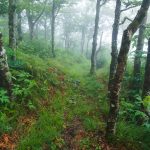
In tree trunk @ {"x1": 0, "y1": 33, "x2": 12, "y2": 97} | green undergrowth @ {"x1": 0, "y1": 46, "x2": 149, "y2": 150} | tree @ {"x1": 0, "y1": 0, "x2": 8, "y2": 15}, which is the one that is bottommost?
green undergrowth @ {"x1": 0, "y1": 46, "x2": 149, "y2": 150}

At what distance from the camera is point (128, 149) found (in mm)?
7441

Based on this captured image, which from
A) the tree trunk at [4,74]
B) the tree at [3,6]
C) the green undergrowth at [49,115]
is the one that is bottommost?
the green undergrowth at [49,115]

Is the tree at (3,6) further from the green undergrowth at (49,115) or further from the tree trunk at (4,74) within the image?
the tree trunk at (4,74)

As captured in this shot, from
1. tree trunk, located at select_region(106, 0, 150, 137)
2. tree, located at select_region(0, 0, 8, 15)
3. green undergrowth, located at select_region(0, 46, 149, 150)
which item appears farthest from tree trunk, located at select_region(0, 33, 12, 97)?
tree, located at select_region(0, 0, 8, 15)

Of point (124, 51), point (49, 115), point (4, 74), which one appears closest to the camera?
point (124, 51)

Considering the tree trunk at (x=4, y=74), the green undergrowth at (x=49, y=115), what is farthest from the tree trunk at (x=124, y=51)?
the tree trunk at (x=4, y=74)

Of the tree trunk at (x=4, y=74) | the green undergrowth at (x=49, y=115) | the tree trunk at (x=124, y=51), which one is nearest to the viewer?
the tree trunk at (x=124, y=51)

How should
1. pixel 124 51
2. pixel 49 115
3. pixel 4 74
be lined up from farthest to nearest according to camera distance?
pixel 49 115 → pixel 4 74 → pixel 124 51

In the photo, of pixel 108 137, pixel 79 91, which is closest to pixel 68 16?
pixel 79 91

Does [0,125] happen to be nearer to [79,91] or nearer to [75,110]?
[75,110]

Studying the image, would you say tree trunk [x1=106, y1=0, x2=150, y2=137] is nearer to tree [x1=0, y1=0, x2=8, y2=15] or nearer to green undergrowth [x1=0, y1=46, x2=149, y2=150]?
green undergrowth [x1=0, y1=46, x2=149, y2=150]

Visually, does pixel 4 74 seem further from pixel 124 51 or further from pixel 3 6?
pixel 3 6

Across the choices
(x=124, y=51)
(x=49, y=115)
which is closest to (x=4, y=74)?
(x=49, y=115)

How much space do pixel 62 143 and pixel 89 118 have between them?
6.88ft
